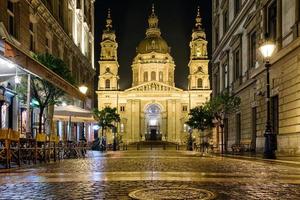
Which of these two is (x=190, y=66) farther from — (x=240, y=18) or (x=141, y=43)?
(x=240, y=18)

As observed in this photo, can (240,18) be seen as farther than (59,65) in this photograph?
Yes

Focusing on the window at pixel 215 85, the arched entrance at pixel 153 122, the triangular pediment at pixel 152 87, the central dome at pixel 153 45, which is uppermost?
the central dome at pixel 153 45

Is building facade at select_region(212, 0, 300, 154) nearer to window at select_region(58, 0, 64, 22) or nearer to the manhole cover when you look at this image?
window at select_region(58, 0, 64, 22)

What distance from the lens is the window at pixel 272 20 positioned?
86.4 ft

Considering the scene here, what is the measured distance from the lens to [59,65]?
23.2 meters

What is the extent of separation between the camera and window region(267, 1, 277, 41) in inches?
1037

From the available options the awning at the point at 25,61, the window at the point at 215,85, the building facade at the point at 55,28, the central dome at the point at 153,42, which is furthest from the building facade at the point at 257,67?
the central dome at the point at 153,42

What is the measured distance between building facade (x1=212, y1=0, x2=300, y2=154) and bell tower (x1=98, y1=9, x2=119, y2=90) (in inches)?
2514

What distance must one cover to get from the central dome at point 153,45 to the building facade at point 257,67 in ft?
227

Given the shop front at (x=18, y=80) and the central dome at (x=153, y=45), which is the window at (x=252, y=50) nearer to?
the shop front at (x=18, y=80)

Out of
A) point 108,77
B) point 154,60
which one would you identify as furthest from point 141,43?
point 108,77

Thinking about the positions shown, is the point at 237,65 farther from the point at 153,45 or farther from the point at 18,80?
the point at 153,45

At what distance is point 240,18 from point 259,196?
3016 cm

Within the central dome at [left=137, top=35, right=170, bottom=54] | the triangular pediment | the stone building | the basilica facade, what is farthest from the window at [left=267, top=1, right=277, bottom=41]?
the central dome at [left=137, top=35, right=170, bottom=54]
